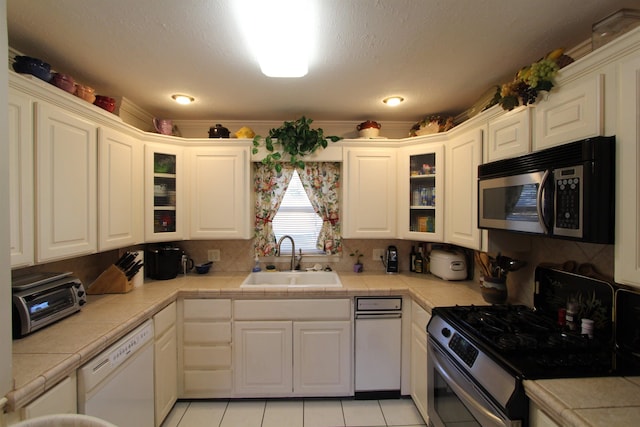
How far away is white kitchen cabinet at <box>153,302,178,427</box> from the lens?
1.85 meters

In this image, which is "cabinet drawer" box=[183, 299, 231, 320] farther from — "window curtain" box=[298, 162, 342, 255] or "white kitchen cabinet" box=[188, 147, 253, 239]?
"window curtain" box=[298, 162, 342, 255]

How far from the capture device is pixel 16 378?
3.34 feet

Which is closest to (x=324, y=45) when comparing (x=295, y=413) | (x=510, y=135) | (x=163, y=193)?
(x=510, y=135)

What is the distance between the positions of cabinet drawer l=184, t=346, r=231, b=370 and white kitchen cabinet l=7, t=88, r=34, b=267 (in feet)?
4.03

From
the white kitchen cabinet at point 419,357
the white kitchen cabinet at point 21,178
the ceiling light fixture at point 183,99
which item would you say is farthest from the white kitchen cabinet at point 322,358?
the ceiling light fixture at point 183,99

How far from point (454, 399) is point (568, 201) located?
43.2 inches

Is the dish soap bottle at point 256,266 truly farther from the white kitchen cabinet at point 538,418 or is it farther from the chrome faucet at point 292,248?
the white kitchen cabinet at point 538,418

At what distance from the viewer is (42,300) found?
1.42 meters

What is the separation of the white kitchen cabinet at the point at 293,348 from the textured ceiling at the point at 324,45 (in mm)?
1587

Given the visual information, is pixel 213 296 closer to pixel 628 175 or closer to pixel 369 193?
pixel 369 193

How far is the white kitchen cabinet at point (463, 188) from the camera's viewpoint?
6.23 feet

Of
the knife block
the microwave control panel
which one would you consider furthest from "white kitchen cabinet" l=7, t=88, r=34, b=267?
the microwave control panel

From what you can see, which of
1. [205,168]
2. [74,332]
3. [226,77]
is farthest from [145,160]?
[74,332]

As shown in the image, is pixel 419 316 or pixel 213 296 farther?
pixel 213 296
